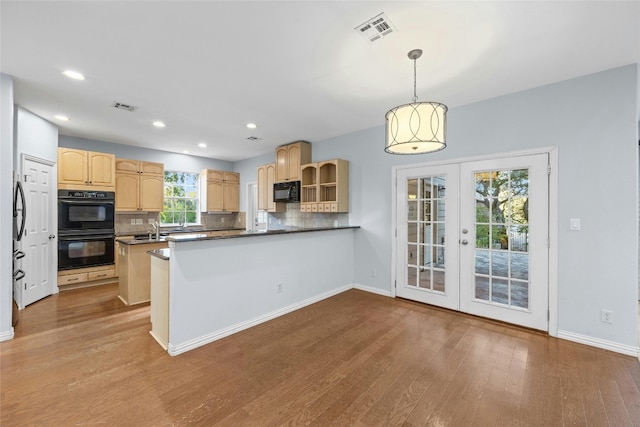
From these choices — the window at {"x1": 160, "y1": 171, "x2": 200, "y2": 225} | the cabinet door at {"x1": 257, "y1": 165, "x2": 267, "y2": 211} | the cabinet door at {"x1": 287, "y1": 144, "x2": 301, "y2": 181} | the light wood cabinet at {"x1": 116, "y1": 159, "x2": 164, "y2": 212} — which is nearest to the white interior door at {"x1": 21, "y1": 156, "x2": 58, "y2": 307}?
the light wood cabinet at {"x1": 116, "y1": 159, "x2": 164, "y2": 212}

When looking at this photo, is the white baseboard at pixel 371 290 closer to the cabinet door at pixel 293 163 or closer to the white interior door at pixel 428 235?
the white interior door at pixel 428 235

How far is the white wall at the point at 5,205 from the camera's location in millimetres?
2658

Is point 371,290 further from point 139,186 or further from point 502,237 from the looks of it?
point 139,186

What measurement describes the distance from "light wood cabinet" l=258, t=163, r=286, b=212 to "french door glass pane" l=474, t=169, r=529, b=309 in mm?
3691

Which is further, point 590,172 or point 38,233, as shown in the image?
point 38,233

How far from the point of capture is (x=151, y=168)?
5.48 m

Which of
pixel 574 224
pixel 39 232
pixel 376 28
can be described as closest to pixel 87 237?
pixel 39 232

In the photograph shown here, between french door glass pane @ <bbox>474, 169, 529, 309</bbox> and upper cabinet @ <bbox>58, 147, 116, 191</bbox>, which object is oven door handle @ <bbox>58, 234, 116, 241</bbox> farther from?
french door glass pane @ <bbox>474, 169, 529, 309</bbox>

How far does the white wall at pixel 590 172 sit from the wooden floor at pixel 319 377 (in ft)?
1.49

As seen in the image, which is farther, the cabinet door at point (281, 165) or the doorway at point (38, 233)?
the cabinet door at point (281, 165)

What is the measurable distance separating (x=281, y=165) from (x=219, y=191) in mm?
2122

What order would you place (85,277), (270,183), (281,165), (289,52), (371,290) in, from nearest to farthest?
(289,52) < (371,290) < (85,277) < (281,165) < (270,183)

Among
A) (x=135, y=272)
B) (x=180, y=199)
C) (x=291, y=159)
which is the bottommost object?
(x=135, y=272)

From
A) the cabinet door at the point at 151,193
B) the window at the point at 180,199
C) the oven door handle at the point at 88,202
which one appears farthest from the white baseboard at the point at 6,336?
the window at the point at 180,199
